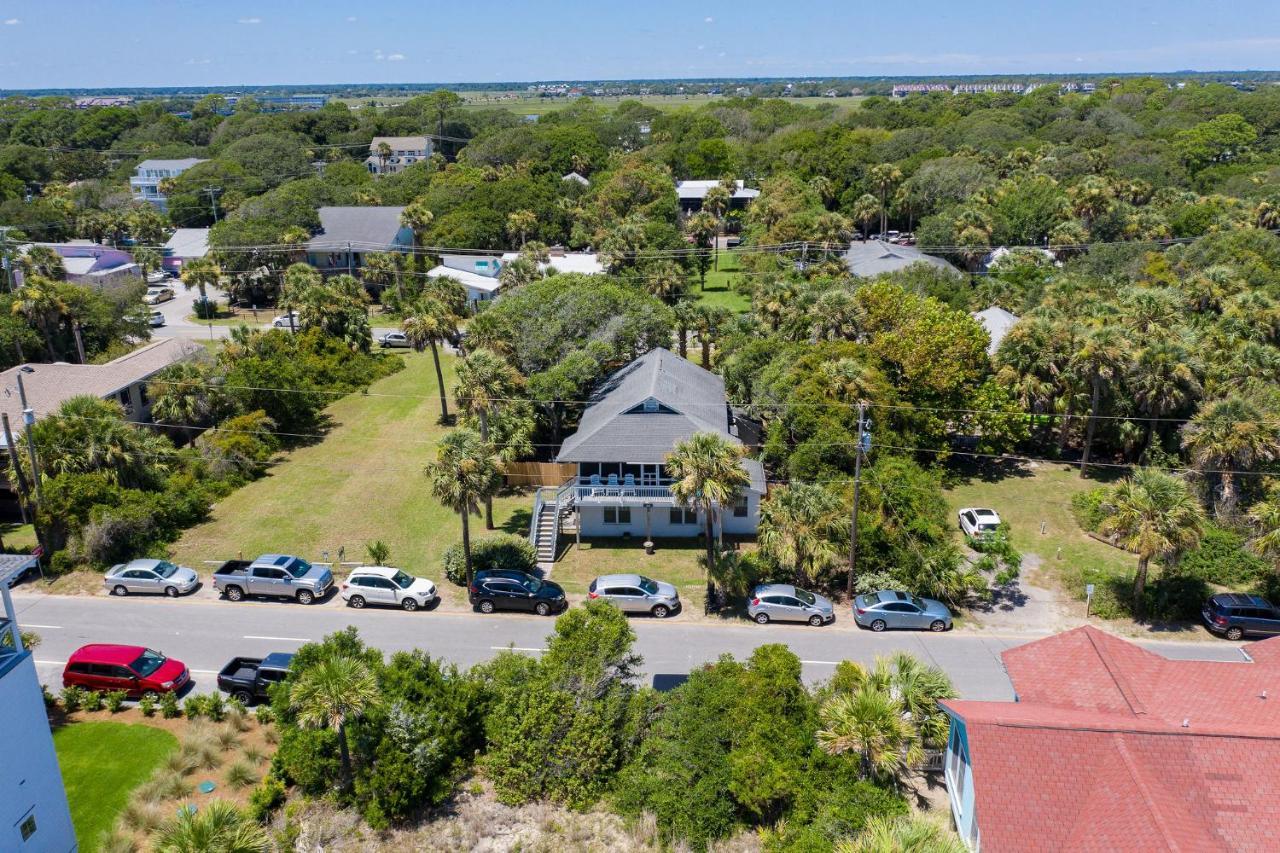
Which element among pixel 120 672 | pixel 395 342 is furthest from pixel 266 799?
pixel 395 342

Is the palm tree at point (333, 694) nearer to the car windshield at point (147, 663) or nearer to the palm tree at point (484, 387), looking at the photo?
the car windshield at point (147, 663)

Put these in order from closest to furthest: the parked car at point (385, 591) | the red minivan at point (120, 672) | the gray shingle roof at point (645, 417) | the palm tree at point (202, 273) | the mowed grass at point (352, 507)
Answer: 1. the red minivan at point (120, 672)
2. the parked car at point (385, 591)
3. the mowed grass at point (352, 507)
4. the gray shingle roof at point (645, 417)
5. the palm tree at point (202, 273)

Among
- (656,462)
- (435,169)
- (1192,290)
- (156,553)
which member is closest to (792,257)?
(1192,290)

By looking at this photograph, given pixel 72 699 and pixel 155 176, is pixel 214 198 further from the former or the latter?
pixel 72 699

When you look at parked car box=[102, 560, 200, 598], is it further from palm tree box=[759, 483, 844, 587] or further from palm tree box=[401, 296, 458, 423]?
palm tree box=[759, 483, 844, 587]

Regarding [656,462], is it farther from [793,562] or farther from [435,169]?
[435,169]

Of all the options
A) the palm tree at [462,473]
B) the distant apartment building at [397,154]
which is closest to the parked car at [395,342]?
the palm tree at [462,473]
